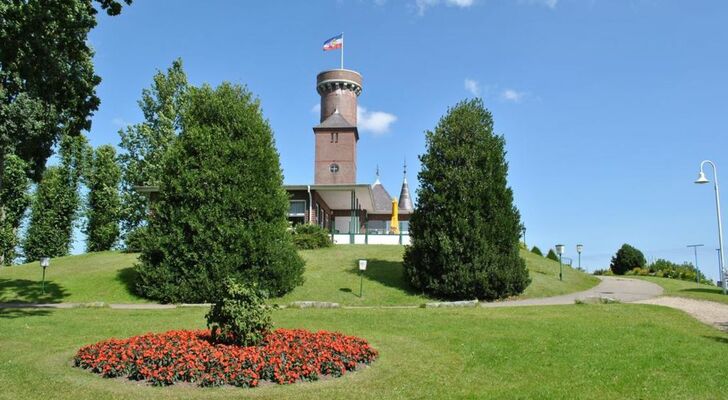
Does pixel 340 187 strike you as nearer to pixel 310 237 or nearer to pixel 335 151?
pixel 310 237

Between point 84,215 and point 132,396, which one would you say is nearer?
point 132,396

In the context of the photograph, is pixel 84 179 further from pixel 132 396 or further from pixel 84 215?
pixel 132 396

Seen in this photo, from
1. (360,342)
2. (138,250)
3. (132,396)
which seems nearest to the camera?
(132,396)

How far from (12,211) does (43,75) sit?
3475 centimetres

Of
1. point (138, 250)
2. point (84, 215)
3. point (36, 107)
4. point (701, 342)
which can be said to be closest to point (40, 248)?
point (84, 215)

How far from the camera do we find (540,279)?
82.5 ft

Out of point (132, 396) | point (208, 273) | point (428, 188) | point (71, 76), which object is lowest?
point (132, 396)

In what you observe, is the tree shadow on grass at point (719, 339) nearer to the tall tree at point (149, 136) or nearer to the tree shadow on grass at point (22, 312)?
the tree shadow on grass at point (22, 312)

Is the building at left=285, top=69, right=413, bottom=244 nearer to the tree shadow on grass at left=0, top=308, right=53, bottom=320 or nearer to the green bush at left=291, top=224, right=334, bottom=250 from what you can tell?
the green bush at left=291, top=224, right=334, bottom=250

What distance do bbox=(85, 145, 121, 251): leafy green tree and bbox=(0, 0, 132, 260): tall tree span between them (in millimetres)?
29173

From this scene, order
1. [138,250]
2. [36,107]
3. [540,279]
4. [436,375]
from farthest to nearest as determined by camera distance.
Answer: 1. [138,250]
2. [540,279]
3. [36,107]
4. [436,375]

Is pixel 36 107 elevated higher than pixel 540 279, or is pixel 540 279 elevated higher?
pixel 36 107

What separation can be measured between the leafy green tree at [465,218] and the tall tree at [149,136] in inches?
1002

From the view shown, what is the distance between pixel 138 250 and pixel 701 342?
29.3 metres
